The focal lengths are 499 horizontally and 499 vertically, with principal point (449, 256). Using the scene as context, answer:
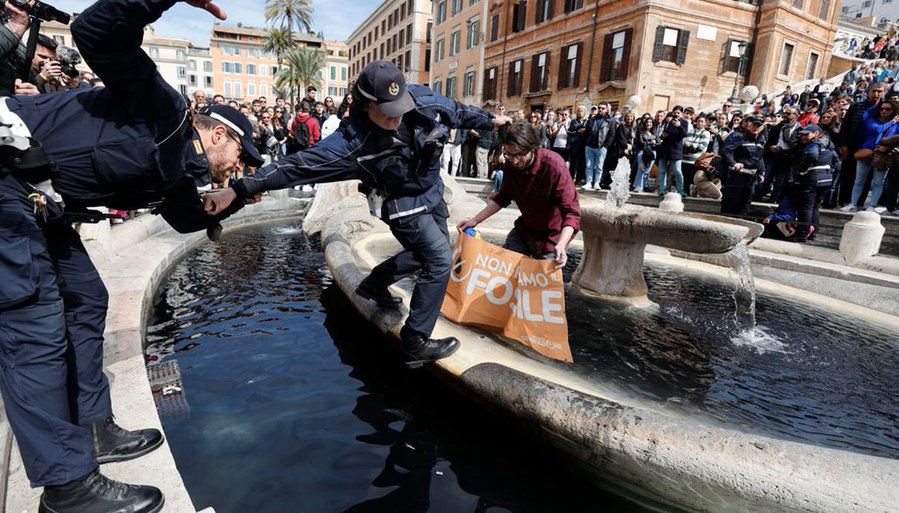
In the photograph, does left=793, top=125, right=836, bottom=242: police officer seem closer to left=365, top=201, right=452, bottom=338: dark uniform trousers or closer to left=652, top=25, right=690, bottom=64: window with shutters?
left=365, top=201, right=452, bottom=338: dark uniform trousers

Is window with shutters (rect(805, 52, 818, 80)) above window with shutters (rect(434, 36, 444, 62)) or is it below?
below

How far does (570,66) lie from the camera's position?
27.6 metres

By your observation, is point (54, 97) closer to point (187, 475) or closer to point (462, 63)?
point (187, 475)

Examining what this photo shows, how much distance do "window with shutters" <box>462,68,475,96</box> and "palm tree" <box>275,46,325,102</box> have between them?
95.7ft

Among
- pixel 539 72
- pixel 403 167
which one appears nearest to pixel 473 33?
pixel 539 72

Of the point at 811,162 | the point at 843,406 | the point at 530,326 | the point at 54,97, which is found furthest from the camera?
the point at 811,162

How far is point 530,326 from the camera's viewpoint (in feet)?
11.4

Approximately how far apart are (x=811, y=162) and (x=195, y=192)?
26.7ft

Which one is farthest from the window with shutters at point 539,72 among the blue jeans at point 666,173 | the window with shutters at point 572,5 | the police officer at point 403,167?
the police officer at point 403,167

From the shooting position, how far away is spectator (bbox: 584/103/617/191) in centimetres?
1158

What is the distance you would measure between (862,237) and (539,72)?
26523mm

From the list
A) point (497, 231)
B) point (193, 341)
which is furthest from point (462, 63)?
point (193, 341)

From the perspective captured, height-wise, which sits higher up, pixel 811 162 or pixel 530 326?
pixel 811 162

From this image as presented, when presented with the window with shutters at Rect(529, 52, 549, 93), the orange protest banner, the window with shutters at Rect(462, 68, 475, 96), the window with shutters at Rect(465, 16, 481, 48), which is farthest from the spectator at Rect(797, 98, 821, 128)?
the window with shutters at Rect(462, 68, 475, 96)
